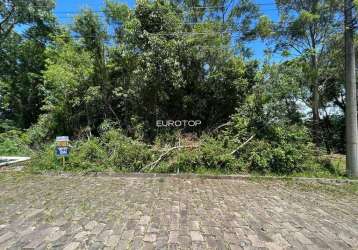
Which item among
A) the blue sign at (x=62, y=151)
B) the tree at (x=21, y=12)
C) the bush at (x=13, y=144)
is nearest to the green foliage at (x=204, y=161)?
the blue sign at (x=62, y=151)

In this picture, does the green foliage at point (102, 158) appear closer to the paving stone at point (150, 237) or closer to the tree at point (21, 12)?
the paving stone at point (150, 237)

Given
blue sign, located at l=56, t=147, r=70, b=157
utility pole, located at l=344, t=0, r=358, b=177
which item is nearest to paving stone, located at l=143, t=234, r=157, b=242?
blue sign, located at l=56, t=147, r=70, b=157

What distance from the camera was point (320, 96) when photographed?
11531 mm

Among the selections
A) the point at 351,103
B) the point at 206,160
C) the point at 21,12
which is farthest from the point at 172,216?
the point at 21,12

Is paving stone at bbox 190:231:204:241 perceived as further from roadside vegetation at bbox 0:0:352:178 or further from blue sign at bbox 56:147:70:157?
blue sign at bbox 56:147:70:157

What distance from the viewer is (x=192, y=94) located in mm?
9914

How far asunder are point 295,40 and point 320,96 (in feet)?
10.1

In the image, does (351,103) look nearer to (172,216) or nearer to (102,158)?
(172,216)

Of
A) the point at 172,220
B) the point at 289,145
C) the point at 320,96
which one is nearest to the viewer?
the point at 172,220

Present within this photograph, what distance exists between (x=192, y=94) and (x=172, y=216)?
6410 millimetres

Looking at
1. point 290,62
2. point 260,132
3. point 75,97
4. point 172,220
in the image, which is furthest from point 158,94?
point 172,220

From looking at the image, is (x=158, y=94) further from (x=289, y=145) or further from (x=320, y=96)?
(x=320, y=96)

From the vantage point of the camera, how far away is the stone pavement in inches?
125

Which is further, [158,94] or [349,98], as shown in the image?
[158,94]
